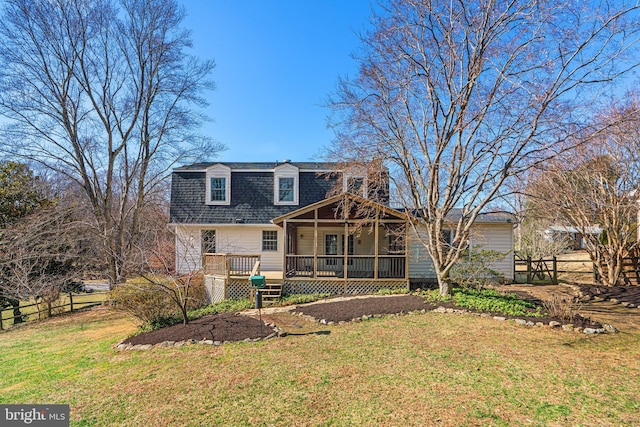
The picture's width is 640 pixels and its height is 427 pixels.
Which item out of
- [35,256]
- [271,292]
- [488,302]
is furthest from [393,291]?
[35,256]

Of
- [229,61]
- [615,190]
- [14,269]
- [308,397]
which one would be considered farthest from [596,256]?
[14,269]

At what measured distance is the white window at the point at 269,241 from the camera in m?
15.8

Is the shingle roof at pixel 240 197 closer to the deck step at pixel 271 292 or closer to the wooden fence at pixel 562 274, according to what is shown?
the deck step at pixel 271 292

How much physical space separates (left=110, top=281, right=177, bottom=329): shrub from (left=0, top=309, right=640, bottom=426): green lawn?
1.31m

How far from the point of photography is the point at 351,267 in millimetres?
15453

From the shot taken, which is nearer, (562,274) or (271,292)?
(271,292)

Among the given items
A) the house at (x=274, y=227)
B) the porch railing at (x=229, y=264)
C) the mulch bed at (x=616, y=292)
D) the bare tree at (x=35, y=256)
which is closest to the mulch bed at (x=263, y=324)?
the house at (x=274, y=227)

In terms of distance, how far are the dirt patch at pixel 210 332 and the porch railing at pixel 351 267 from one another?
4.22 m

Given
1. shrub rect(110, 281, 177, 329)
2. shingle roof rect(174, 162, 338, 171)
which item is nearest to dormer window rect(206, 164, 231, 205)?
shingle roof rect(174, 162, 338, 171)

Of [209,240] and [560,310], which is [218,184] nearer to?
[209,240]

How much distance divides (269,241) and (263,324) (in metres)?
7.86

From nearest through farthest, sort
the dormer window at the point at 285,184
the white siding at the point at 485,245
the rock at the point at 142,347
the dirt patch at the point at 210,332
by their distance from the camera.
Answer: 1. the rock at the point at 142,347
2. the dirt patch at the point at 210,332
3. the white siding at the point at 485,245
4. the dormer window at the point at 285,184

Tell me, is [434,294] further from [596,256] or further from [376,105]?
[596,256]

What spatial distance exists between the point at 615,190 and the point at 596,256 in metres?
2.99
